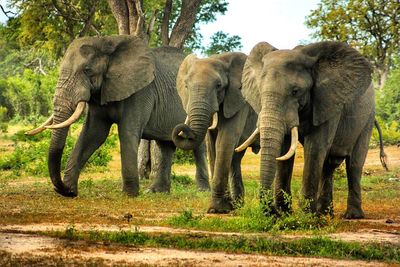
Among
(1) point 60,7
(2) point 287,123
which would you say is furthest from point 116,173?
(2) point 287,123

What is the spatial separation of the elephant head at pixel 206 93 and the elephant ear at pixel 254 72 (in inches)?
20.2

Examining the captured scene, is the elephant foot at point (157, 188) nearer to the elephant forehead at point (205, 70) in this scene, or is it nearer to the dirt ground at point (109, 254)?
the elephant forehead at point (205, 70)

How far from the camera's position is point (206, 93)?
12539 mm

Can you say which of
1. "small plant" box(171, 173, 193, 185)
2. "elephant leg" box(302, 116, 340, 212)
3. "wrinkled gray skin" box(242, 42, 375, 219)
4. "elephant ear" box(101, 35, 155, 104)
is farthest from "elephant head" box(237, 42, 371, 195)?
"small plant" box(171, 173, 193, 185)

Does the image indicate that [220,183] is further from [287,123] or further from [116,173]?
[116,173]

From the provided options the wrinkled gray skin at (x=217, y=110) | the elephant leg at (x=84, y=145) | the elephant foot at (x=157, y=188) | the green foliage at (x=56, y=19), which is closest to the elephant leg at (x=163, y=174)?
the elephant foot at (x=157, y=188)

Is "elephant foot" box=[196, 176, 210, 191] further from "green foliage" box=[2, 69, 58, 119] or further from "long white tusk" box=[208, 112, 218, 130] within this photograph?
"green foliage" box=[2, 69, 58, 119]

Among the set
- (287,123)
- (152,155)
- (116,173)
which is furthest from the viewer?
(116,173)

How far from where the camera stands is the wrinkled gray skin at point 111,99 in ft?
48.0

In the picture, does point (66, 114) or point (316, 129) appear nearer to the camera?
point (316, 129)

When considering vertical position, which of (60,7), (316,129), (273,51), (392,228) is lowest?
(392,228)

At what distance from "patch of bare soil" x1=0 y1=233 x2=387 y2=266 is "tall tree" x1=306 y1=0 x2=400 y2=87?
97.2ft

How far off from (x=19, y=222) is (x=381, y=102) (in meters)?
29.9

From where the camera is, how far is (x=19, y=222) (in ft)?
37.4
